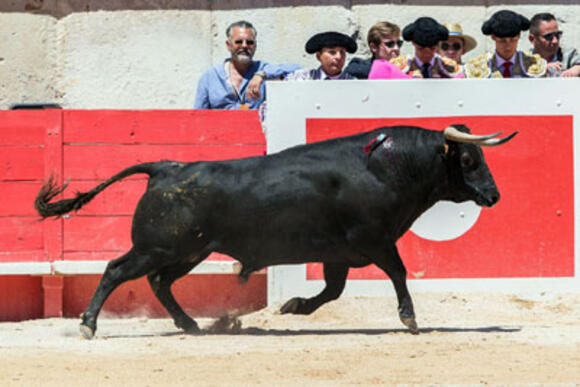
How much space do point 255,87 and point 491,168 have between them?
1814mm

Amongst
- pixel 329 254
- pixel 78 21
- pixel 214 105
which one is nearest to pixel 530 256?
pixel 329 254

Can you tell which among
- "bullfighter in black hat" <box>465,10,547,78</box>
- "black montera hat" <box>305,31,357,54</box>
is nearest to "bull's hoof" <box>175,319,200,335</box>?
"black montera hat" <box>305,31,357,54</box>

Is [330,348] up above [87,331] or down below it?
above

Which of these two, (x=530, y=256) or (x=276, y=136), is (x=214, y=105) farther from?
(x=530, y=256)

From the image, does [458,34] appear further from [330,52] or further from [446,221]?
[446,221]

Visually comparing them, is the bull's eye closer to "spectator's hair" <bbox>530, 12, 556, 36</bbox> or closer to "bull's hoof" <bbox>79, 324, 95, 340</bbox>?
"spectator's hair" <bbox>530, 12, 556, 36</bbox>

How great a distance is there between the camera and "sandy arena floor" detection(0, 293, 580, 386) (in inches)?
235

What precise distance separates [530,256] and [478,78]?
4.35 ft

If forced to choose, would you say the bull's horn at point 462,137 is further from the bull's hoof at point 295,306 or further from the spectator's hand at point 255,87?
the spectator's hand at point 255,87

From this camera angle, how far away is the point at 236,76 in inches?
386

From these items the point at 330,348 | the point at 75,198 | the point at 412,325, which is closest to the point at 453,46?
the point at 412,325

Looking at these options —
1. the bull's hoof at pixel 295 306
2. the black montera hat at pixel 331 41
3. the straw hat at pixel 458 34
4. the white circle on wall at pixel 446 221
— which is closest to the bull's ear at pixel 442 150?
the bull's hoof at pixel 295 306

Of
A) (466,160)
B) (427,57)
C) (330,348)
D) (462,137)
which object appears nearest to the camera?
(330,348)

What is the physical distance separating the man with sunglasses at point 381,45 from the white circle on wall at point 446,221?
1.16 meters
